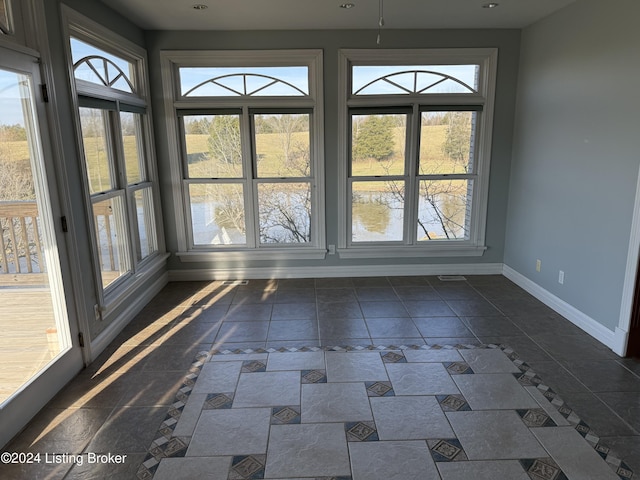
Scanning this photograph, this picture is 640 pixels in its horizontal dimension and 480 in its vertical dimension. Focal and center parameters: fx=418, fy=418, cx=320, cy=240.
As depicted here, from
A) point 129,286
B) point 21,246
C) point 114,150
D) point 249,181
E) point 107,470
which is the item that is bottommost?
point 107,470

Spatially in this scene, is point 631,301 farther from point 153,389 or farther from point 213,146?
point 213,146

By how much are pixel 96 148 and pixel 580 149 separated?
381cm

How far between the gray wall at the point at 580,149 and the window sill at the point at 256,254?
223 centimetres

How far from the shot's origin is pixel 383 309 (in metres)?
3.82

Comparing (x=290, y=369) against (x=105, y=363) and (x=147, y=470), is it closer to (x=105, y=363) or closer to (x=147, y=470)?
(x=147, y=470)

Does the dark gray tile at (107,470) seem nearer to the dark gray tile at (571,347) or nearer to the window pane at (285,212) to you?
the dark gray tile at (571,347)

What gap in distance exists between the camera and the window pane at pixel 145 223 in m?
4.00

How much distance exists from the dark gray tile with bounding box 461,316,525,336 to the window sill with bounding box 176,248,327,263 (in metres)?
1.79

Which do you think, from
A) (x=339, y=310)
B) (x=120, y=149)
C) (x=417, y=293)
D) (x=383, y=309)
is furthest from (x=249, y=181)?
(x=417, y=293)

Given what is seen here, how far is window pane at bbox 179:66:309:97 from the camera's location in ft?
14.0

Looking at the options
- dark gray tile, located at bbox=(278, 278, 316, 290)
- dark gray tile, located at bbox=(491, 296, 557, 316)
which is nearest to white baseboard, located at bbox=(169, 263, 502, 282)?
dark gray tile, located at bbox=(278, 278, 316, 290)

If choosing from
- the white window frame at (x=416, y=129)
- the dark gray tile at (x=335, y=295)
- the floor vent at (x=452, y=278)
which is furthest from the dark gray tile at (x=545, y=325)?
the dark gray tile at (x=335, y=295)

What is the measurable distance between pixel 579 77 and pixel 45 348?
14.2 feet

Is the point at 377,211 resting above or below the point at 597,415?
above
